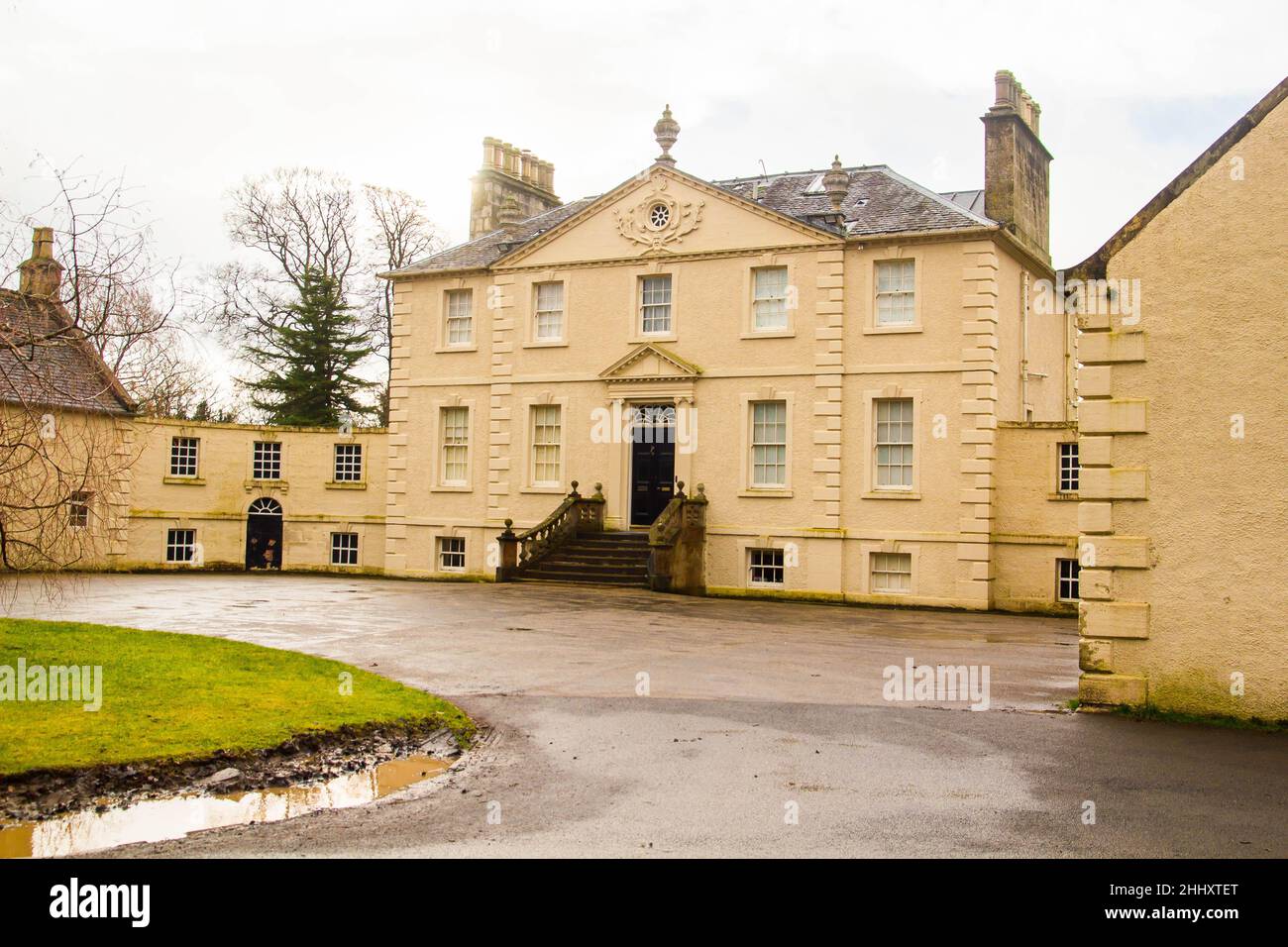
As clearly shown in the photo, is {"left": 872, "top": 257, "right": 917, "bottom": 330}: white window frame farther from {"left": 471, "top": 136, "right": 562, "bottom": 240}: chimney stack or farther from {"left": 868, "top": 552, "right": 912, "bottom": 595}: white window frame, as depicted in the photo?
{"left": 471, "top": 136, "right": 562, "bottom": 240}: chimney stack

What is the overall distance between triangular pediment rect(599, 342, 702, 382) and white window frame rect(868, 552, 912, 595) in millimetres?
6157

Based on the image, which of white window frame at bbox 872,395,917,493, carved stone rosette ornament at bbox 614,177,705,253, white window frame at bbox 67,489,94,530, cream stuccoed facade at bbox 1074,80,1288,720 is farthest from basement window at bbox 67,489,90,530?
carved stone rosette ornament at bbox 614,177,705,253

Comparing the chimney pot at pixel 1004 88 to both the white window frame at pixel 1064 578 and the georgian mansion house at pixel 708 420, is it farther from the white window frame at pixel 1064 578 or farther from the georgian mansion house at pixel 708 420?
the white window frame at pixel 1064 578

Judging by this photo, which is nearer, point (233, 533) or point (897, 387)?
point (897, 387)

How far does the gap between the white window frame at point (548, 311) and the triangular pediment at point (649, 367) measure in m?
1.98

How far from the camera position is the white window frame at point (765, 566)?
27125mm

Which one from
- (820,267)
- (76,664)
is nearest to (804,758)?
(76,664)

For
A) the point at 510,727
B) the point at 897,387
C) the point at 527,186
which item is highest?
the point at 527,186

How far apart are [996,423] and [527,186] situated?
1793 centimetres

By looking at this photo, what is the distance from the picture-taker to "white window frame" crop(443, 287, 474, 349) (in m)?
31.8

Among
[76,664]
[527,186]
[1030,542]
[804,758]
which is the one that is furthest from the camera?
[527,186]

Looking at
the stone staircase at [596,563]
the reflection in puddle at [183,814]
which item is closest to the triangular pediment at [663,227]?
the stone staircase at [596,563]
